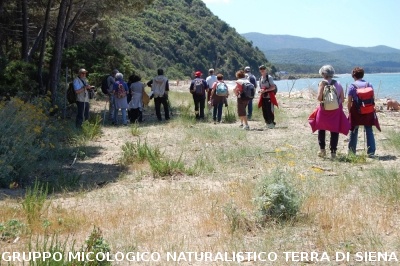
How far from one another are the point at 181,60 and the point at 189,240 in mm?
88917

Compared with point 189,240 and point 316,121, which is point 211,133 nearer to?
point 316,121

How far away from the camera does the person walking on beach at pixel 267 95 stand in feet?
40.9

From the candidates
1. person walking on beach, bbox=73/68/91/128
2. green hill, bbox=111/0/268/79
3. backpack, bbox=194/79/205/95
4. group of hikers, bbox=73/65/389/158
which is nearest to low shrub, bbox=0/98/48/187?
person walking on beach, bbox=73/68/91/128

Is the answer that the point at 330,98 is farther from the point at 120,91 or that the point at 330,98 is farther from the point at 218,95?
the point at 120,91

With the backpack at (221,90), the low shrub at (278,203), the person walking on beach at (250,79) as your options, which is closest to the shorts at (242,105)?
the backpack at (221,90)

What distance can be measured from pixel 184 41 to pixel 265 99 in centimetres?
8550

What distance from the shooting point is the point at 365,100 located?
27.0 ft

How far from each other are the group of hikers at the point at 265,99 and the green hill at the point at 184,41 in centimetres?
4885

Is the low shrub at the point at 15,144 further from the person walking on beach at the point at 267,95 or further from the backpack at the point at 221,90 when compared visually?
the backpack at the point at 221,90

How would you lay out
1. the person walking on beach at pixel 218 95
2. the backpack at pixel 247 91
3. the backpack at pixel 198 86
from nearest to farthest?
the backpack at pixel 247 91 < the person walking on beach at pixel 218 95 < the backpack at pixel 198 86

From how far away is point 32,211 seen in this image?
5113mm

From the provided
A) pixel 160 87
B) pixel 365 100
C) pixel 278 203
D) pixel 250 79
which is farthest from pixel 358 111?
pixel 160 87

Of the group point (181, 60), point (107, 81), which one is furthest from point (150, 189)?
point (181, 60)

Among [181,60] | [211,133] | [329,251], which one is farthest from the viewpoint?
[181,60]
